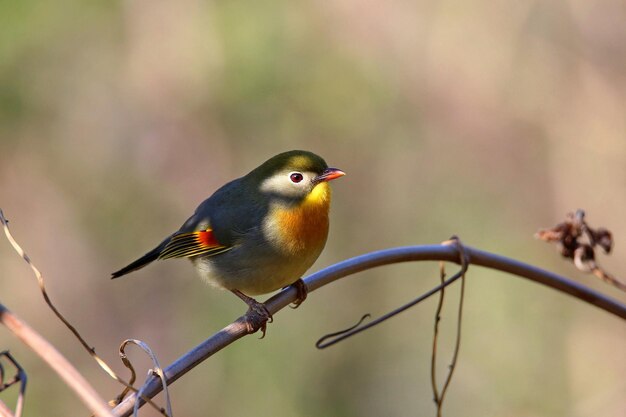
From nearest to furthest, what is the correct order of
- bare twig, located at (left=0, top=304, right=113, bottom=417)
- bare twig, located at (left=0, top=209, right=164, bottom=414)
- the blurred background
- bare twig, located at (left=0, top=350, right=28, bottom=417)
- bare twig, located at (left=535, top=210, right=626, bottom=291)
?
bare twig, located at (left=0, top=304, right=113, bottom=417) → bare twig, located at (left=0, top=350, right=28, bottom=417) → bare twig, located at (left=0, top=209, right=164, bottom=414) → bare twig, located at (left=535, top=210, right=626, bottom=291) → the blurred background

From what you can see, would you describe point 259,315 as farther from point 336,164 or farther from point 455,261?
point 336,164

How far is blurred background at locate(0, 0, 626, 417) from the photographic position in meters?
6.12

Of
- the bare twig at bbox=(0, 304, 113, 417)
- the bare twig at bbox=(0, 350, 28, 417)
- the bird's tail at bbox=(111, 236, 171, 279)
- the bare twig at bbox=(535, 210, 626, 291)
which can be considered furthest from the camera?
the bird's tail at bbox=(111, 236, 171, 279)

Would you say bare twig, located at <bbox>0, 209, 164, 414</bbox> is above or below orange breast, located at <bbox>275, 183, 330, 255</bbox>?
above

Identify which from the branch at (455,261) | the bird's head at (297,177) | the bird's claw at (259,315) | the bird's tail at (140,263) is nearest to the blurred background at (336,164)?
the bird's tail at (140,263)

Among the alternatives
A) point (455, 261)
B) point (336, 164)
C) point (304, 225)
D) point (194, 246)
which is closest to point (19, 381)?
point (455, 261)

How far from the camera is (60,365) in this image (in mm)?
1555

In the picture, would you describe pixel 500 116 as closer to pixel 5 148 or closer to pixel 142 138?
pixel 142 138

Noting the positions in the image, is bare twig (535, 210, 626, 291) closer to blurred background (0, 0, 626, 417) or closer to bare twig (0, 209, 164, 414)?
bare twig (0, 209, 164, 414)

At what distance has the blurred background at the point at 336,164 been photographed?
6117mm

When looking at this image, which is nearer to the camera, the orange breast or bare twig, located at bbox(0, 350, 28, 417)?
bare twig, located at bbox(0, 350, 28, 417)

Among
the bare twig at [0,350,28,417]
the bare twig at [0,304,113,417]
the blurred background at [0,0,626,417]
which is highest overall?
the bare twig at [0,304,113,417]

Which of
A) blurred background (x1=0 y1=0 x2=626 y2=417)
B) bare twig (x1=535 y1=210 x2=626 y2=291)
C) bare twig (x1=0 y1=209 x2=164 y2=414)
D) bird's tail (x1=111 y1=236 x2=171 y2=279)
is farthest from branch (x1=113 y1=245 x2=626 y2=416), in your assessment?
blurred background (x1=0 y1=0 x2=626 y2=417)

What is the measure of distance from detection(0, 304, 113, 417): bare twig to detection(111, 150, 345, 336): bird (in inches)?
81.4
